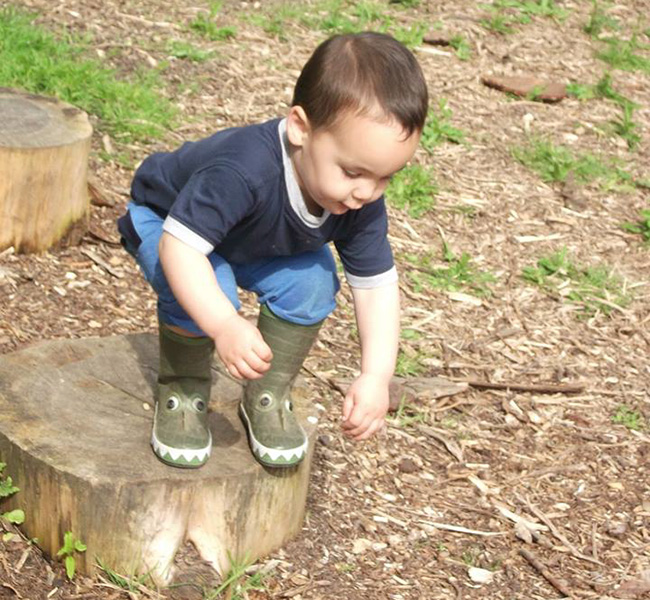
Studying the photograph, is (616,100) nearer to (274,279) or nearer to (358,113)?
(274,279)

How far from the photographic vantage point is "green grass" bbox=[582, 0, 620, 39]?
827 centimetres

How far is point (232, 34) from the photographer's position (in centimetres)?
715

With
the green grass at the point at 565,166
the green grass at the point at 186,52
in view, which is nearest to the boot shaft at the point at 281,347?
the green grass at the point at 565,166

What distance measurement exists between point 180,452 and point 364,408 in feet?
1.82

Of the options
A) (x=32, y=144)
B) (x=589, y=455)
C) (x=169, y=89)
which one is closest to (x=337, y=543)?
(x=589, y=455)

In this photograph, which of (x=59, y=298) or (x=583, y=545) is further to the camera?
(x=59, y=298)

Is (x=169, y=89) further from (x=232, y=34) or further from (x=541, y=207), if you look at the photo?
(x=541, y=207)

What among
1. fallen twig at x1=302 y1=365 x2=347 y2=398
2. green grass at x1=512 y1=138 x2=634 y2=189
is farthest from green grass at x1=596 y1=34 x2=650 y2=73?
fallen twig at x1=302 y1=365 x2=347 y2=398

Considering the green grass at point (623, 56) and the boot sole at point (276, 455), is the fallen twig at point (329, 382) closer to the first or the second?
the boot sole at point (276, 455)

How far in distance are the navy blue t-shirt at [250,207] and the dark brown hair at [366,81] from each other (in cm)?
22

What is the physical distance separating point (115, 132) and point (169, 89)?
696 mm

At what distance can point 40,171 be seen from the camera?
4742 millimetres

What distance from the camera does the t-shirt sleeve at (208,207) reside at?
2936 mm

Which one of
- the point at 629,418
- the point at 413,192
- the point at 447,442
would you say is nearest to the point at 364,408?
the point at 447,442
